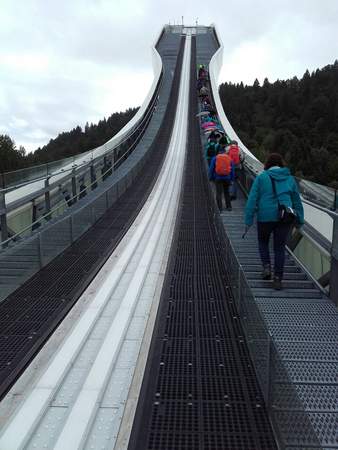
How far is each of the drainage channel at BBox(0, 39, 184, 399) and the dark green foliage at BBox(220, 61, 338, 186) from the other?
6582cm

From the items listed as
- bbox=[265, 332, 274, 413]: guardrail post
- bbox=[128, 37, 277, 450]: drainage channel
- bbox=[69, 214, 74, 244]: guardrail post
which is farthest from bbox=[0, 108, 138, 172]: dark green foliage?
bbox=[265, 332, 274, 413]: guardrail post

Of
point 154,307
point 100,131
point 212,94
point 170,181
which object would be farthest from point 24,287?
point 100,131

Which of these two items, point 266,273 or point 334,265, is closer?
point 334,265

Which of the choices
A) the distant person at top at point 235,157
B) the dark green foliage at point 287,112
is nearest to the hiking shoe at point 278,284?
the distant person at top at point 235,157

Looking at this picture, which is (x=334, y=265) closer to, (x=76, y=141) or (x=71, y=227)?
(x=71, y=227)

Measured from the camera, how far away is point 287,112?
92562 millimetres

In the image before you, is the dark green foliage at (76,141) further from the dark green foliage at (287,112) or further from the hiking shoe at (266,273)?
the hiking shoe at (266,273)

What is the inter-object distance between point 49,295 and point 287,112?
93.7 meters

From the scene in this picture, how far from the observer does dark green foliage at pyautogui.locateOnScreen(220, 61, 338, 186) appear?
79.4 m

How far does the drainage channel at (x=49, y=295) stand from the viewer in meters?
3.82

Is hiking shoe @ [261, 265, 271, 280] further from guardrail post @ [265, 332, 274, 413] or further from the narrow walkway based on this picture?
guardrail post @ [265, 332, 274, 413]

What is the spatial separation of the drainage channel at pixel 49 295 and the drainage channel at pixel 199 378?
3.22 feet

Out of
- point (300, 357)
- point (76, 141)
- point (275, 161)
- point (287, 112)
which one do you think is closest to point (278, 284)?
point (275, 161)

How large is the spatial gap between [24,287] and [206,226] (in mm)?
4259
